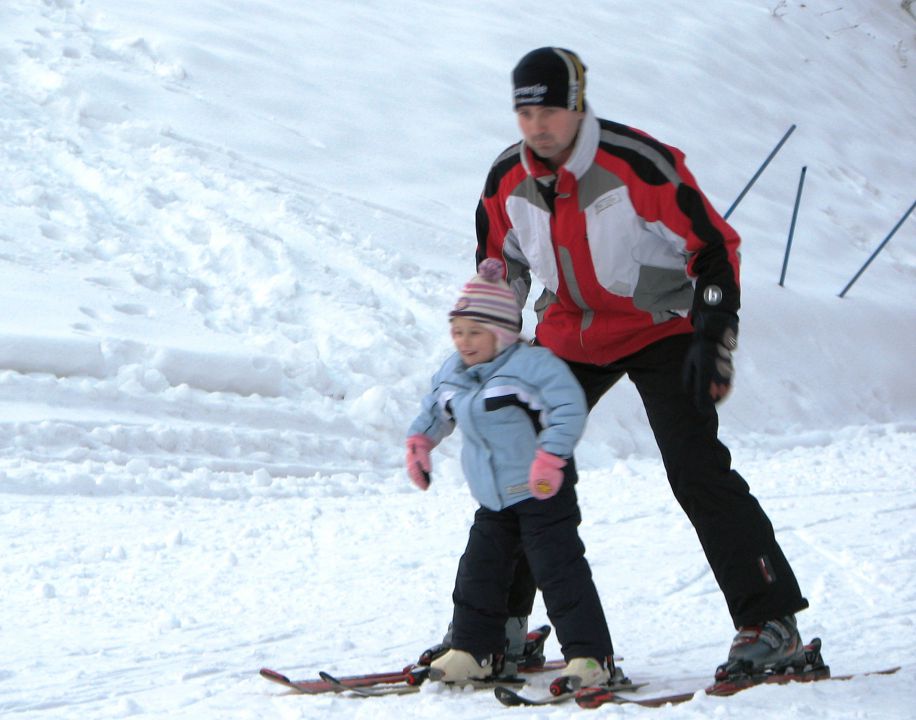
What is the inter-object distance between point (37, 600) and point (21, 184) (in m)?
5.12

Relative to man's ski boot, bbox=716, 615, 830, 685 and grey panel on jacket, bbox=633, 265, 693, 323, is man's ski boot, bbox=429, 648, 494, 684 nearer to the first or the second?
man's ski boot, bbox=716, 615, 830, 685

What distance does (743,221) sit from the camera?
41.4ft

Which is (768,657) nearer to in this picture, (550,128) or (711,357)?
(711,357)

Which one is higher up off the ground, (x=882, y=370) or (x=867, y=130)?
(x=867, y=130)

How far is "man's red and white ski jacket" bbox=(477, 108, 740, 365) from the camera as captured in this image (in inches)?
114

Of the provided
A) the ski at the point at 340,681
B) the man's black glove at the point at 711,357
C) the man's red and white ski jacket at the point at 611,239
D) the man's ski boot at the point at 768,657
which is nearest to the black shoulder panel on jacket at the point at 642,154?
the man's red and white ski jacket at the point at 611,239

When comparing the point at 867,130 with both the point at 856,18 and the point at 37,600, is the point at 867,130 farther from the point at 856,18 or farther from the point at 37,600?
the point at 37,600

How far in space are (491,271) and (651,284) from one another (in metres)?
0.43

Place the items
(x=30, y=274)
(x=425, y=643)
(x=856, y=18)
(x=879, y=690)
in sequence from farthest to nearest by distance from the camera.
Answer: (x=856, y=18)
(x=30, y=274)
(x=425, y=643)
(x=879, y=690)

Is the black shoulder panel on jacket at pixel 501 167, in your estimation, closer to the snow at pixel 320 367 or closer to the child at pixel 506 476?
the child at pixel 506 476

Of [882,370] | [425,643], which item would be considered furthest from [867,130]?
[425,643]

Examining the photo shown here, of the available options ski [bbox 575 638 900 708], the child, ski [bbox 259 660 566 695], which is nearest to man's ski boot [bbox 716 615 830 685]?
ski [bbox 575 638 900 708]

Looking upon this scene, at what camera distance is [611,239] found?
9.80 feet

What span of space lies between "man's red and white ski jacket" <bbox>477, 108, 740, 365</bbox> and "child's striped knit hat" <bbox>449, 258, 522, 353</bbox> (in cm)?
18
